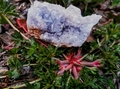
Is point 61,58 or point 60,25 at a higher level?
point 60,25

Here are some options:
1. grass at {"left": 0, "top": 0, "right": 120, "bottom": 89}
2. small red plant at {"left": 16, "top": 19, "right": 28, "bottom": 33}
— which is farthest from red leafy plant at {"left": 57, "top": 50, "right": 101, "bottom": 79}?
small red plant at {"left": 16, "top": 19, "right": 28, "bottom": 33}

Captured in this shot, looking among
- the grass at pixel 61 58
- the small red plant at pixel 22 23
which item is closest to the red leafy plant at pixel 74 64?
the grass at pixel 61 58

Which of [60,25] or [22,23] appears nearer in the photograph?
[60,25]

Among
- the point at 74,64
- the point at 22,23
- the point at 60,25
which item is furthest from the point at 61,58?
the point at 22,23

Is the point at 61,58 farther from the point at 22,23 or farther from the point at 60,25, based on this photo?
the point at 22,23

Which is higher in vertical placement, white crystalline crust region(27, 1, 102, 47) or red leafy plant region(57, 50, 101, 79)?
white crystalline crust region(27, 1, 102, 47)

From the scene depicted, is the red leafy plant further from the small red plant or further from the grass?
the small red plant

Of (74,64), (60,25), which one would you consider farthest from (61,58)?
(60,25)

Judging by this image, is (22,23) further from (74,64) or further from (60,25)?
(74,64)
